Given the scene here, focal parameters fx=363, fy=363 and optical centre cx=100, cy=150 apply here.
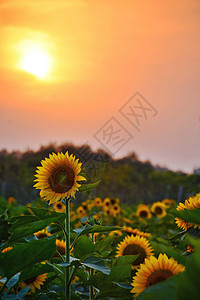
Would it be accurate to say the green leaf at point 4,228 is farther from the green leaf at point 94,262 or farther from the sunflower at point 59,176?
the sunflower at point 59,176

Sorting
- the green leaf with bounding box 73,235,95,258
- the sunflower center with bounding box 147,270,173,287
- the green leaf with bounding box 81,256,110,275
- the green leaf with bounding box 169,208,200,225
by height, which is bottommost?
the sunflower center with bounding box 147,270,173,287

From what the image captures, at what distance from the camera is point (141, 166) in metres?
18.1

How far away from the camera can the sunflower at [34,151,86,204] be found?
130 cm

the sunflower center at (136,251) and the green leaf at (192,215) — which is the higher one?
the green leaf at (192,215)

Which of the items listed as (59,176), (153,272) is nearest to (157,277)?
(153,272)

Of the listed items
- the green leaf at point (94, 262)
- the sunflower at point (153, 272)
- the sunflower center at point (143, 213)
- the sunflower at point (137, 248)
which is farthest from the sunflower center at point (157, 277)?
the sunflower center at point (143, 213)

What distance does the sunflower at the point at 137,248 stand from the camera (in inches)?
64.1

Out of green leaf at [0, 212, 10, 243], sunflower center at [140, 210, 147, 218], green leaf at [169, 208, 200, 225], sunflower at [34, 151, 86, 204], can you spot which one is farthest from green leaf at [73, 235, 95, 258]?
sunflower center at [140, 210, 147, 218]

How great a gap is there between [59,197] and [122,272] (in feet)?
1.20

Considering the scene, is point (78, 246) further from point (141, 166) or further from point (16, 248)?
point (141, 166)

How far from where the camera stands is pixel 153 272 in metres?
0.95

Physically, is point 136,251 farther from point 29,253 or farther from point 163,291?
point 163,291

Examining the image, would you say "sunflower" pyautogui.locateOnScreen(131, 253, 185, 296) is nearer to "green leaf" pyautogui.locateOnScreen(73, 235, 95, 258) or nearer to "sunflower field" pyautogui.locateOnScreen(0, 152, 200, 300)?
"sunflower field" pyautogui.locateOnScreen(0, 152, 200, 300)

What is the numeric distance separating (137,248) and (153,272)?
2.41 feet
